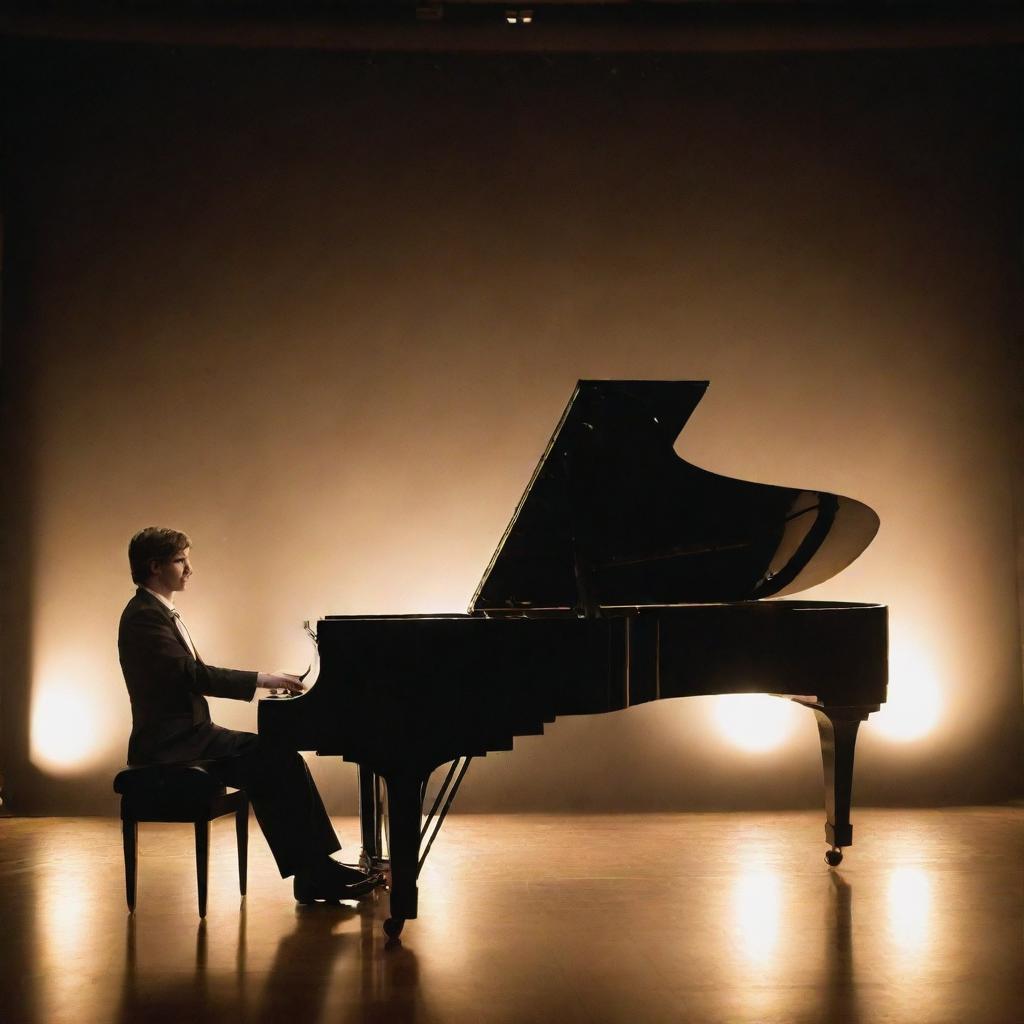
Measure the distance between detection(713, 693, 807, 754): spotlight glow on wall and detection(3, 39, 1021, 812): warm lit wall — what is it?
65mm

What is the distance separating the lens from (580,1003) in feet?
9.05

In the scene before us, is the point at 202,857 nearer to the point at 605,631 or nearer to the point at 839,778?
the point at 605,631

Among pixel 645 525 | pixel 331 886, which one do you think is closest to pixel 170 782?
pixel 331 886

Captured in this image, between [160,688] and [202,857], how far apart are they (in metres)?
0.53

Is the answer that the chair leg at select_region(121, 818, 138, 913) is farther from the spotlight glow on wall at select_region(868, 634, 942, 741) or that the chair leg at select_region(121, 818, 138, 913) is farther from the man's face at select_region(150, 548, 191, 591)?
the spotlight glow on wall at select_region(868, 634, 942, 741)

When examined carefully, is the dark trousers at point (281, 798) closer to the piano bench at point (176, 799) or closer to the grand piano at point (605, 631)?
the piano bench at point (176, 799)

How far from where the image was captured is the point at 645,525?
151 inches

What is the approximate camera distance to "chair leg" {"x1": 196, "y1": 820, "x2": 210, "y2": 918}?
11.1 ft

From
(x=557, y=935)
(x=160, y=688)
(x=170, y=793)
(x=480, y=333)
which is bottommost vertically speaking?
(x=557, y=935)

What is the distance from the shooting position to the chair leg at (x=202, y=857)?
3.40m

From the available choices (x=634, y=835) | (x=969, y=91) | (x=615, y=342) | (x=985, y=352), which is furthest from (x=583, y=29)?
(x=634, y=835)

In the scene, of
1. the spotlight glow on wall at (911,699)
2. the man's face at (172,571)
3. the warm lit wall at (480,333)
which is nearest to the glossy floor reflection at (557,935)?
the spotlight glow on wall at (911,699)

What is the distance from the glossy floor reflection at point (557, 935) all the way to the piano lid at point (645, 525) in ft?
3.22

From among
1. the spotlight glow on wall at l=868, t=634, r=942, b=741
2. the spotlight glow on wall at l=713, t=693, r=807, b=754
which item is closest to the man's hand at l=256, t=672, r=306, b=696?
the spotlight glow on wall at l=713, t=693, r=807, b=754
